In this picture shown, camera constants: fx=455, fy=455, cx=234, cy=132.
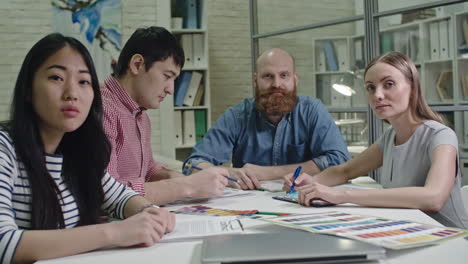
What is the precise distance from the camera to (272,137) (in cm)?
246

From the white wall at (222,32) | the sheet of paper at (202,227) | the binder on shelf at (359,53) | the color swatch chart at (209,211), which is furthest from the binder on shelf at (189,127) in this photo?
the sheet of paper at (202,227)

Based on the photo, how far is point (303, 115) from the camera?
2436 millimetres

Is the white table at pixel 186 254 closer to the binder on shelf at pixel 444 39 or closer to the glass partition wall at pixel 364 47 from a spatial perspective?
the glass partition wall at pixel 364 47

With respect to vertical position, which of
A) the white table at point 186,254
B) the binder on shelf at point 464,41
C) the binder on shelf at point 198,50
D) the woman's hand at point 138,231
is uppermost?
the binder on shelf at point 198,50

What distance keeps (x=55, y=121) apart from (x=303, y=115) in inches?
61.9

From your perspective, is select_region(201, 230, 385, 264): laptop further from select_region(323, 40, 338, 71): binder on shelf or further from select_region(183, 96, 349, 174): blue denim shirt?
select_region(323, 40, 338, 71): binder on shelf

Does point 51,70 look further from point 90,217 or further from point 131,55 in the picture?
point 131,55

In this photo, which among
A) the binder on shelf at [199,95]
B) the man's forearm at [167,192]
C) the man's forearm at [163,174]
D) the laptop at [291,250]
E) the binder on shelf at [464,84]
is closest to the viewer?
the laptop at [291,250]

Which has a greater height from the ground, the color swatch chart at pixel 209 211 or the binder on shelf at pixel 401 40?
the binder on shelf at pixel 401 40

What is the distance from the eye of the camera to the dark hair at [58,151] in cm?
106

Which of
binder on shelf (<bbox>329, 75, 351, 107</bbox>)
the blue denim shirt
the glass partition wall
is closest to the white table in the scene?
the blue denim shirt

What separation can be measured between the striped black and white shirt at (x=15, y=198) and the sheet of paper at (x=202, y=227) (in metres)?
0.28

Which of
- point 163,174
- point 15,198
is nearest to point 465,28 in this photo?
point 163,174

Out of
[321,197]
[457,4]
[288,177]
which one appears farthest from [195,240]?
[457,4]
